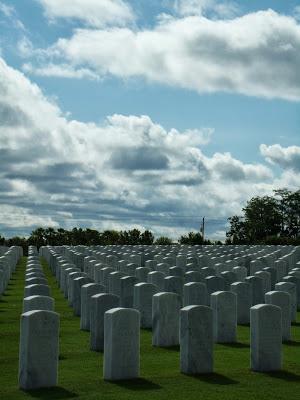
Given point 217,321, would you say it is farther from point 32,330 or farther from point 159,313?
point 32,330

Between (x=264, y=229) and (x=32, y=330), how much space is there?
88.7m

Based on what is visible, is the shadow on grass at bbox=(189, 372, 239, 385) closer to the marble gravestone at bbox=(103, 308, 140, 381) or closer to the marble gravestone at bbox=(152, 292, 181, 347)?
the marble gravestone at bbox=(103, 308, 140, 381)

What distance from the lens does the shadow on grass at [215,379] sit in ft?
35.6

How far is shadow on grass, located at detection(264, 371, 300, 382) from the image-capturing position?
11195 mm

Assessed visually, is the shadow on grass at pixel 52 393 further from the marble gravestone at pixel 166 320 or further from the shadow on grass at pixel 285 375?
the marble gravestone at pixel 166 320

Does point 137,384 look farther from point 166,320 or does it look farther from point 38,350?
point 166,320

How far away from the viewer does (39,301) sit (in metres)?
12.9

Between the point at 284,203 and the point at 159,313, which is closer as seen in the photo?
the point at 159,313

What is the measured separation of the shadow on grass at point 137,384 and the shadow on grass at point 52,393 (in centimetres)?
84

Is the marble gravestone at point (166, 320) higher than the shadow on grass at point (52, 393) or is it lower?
Answer: higher

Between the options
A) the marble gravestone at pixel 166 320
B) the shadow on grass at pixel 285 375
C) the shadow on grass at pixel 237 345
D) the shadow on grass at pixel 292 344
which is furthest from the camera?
the shadow on grass at pixel 292 344

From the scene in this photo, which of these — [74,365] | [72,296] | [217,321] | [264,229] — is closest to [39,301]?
[74,365]

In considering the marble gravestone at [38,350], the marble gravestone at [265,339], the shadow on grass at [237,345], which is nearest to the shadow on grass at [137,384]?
Result: the marble gravestone at [38,350]

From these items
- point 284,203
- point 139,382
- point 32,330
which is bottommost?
point 139,382
